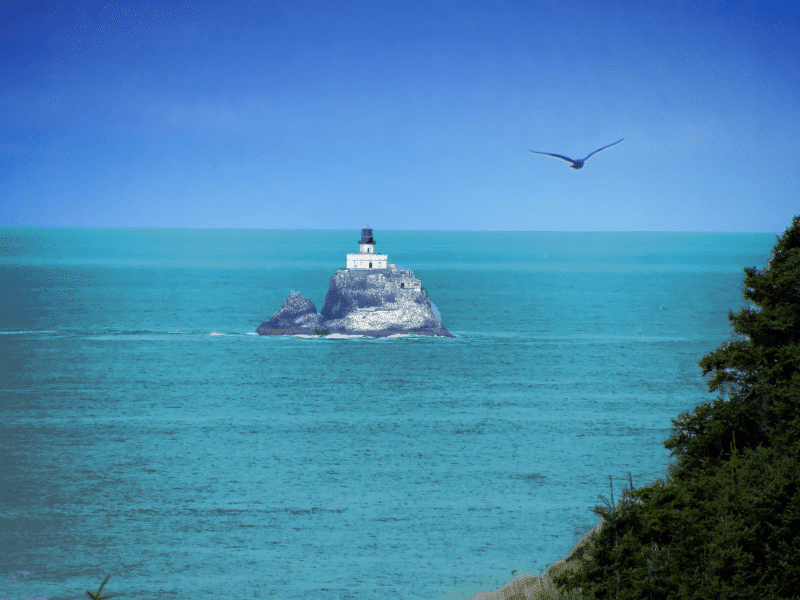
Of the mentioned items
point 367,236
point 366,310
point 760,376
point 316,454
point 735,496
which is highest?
point 367,236

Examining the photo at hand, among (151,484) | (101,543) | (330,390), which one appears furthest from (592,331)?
(101,543)

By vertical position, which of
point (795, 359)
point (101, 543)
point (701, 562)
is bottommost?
point (101, 543)

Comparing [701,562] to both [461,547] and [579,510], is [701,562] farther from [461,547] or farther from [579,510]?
[579,510]

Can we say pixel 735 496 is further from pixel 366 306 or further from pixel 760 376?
pixel 366 306

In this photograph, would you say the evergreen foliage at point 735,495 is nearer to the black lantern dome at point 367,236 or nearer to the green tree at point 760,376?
the green tree at point 760,376

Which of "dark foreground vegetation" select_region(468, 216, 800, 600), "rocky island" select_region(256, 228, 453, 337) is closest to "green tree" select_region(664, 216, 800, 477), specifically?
"dark foreground vegetation" select_region(468, 216, 800, 600)

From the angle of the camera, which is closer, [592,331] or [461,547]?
[461,547]

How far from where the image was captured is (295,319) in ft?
364

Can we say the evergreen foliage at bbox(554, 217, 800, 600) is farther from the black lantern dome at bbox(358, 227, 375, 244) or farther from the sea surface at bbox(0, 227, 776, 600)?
the black lantern dome at bbox(358, 227, 375, 244)

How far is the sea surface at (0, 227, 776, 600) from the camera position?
35.6 meters

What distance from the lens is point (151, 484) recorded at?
47594 mm

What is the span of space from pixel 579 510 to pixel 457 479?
8.34 m

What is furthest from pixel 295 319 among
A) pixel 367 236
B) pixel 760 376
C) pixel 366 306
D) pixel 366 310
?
pixel 760 376

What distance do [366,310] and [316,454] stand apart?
54712 mm
